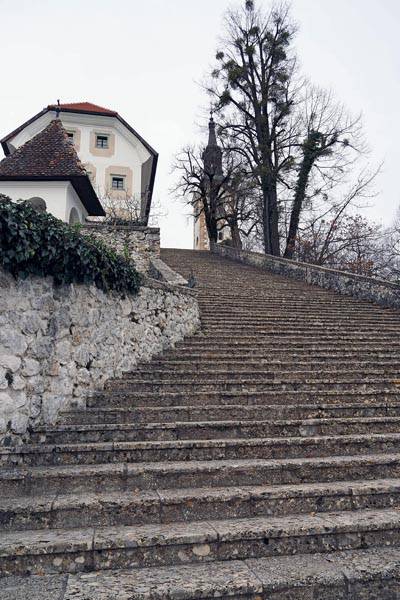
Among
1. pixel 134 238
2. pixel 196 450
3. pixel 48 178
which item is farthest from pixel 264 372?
pixel 48 178

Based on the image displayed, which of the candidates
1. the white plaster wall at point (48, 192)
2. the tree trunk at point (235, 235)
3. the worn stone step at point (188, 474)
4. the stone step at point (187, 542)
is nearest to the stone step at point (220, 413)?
the worn stone step at point (188, 474)

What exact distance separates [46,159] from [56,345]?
11065mm

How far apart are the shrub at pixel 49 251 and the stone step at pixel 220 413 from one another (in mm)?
1479

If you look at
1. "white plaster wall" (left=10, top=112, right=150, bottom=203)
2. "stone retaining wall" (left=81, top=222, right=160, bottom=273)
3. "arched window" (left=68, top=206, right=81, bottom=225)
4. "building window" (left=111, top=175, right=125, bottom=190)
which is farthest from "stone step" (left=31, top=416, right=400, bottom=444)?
"building window" (left=111, top=175, right=125, bottom=190)

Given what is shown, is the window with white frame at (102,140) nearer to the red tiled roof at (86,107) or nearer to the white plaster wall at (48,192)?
the red tiled roof at (86,107)

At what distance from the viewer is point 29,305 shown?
15.2ft

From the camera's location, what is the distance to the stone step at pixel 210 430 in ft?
15.4

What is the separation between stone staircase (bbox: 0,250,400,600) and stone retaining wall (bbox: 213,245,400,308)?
573 cm

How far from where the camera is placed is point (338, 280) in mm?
14125

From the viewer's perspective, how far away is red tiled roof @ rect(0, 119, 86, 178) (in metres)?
13.8

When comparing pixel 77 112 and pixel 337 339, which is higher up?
pixel 77 112

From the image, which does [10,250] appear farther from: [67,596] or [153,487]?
[67,596]

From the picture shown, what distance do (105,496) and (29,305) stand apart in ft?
6.40

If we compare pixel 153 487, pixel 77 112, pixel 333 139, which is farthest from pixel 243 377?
pixel 77 112
